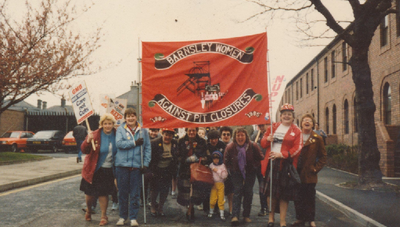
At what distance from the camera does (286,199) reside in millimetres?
6305

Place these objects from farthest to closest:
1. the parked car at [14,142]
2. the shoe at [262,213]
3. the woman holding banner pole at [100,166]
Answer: the parked car at [14,142] → the shoe at [262,213] → the woman holding banner pole at [100,166]

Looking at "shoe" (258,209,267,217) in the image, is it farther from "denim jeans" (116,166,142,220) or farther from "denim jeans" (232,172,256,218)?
"denim jeans" (116,166,142,220)

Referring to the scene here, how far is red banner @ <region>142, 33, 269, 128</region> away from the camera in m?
6.81

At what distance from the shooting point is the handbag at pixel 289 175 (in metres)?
6.27

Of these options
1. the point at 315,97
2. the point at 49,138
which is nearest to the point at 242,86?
the point at 49,138

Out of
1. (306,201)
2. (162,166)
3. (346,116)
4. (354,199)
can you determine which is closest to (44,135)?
(346,116)

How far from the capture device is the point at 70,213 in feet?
24.1

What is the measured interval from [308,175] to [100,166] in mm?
3408

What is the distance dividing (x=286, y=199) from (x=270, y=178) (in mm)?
405

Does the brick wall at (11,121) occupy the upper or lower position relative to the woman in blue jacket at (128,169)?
upper

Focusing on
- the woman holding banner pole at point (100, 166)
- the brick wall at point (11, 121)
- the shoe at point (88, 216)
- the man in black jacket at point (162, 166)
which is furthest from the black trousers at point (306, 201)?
the brick wall at point (11, 121)

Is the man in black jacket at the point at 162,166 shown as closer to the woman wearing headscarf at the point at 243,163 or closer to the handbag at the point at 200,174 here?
the handbag at the point at 200,174

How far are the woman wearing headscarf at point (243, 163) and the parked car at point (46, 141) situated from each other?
24.7 m

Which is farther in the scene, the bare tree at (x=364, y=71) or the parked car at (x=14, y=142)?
the parked car at (x=14, y=142)
